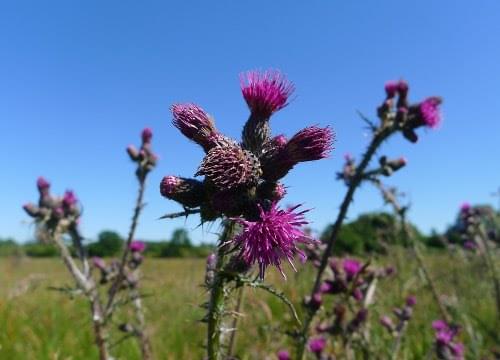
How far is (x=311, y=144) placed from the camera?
2.06m

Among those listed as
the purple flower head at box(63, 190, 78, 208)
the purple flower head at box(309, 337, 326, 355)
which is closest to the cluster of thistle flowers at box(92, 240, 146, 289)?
the purple flower head at box(63, 190, 78, 208)

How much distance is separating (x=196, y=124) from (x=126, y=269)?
3.56 meters

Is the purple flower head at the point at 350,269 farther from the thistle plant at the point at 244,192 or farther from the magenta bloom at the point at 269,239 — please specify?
the magenta bloom at the point at 269,239

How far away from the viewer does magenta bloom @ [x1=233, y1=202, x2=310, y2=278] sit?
5.89 feet

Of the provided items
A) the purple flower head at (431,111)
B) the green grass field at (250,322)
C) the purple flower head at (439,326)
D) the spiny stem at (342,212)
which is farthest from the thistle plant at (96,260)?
the purple flower head at (439,326)

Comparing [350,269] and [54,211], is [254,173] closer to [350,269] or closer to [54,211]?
[350,269]

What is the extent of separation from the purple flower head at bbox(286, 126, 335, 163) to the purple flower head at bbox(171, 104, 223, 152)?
0.30m

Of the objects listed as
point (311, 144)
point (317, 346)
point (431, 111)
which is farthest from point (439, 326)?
point (311, 144)

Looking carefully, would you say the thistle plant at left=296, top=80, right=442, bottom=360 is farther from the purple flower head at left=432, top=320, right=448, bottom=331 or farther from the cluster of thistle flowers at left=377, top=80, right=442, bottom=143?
the purple flower head at left=432, top=320, right=448, bottom=331

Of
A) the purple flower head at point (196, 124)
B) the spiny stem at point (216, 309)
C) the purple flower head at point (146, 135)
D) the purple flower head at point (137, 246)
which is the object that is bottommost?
the spiny stem at point (216, 309)

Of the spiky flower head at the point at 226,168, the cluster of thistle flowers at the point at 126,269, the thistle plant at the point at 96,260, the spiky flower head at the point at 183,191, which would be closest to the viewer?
the spiky flower head at the point at 226,168

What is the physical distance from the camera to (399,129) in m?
4.34

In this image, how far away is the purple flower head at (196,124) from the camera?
2.12 m

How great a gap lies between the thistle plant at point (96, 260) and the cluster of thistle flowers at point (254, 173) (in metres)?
1.99
